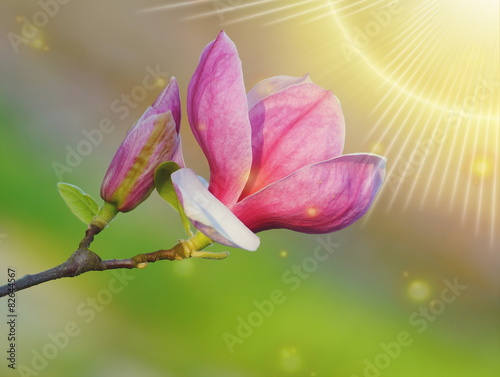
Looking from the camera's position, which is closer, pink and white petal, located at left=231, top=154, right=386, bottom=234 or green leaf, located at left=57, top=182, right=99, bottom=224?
pink and white petal, located at left=231, top=154, right=386, bottom=234

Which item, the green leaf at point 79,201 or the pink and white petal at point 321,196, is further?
the green leaf at point 79,201

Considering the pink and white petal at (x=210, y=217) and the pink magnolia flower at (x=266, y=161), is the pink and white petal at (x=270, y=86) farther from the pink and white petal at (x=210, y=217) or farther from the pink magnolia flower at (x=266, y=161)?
the pink and white petal at (x=210, y=217)

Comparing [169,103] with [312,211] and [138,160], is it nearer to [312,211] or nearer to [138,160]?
[138,160]

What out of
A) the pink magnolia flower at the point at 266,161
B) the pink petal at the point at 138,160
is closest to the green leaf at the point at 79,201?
the pink petal at the point at 138,160

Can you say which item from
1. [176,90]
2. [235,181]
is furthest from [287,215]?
[176,90]

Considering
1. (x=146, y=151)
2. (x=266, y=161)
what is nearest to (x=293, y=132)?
(x=266, y=161)

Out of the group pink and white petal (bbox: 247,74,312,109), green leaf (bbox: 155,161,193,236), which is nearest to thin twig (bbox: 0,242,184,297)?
green leaf (bbox: 155,161,193,236)

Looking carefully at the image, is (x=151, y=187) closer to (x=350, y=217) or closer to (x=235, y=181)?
(x=235, y=181)

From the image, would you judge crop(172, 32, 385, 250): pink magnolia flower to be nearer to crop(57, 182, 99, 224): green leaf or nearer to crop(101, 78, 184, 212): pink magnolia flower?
crop(101, 78, 184, 212): pink magnolia flower
